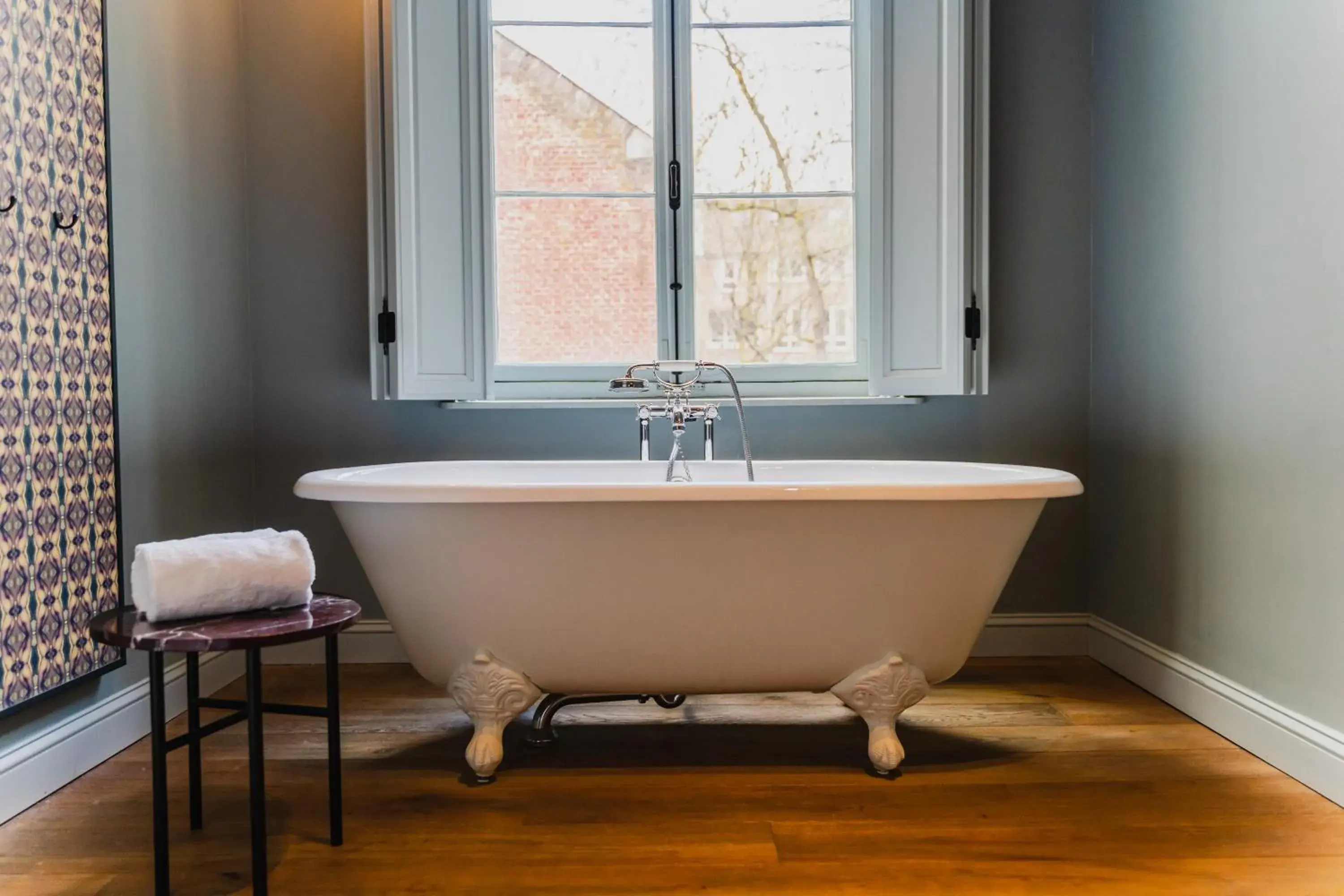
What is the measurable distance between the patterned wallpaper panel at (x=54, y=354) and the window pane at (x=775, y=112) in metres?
1.52

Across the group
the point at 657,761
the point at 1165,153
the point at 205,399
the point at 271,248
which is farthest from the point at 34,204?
the point at 1165,153

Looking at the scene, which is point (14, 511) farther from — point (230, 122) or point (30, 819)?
point (230, 122)

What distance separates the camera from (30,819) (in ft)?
5.53

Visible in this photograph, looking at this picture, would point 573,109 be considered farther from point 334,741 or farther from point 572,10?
point 334,741

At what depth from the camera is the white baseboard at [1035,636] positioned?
8.96 ft

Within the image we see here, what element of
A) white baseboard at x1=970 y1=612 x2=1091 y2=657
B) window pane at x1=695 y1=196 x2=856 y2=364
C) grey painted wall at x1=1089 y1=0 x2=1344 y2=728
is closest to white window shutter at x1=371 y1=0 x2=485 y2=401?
window pane at x1=695 y1=196 x2=856 y2=364

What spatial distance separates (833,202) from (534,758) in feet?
5.67

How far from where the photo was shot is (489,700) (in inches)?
72.1

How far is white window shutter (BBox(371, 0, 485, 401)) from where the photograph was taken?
2.50 meters

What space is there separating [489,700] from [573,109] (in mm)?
1718

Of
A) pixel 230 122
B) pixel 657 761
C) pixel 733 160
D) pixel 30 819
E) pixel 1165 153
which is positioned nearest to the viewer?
pixel 30 819

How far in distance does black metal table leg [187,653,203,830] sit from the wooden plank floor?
0.04 metres

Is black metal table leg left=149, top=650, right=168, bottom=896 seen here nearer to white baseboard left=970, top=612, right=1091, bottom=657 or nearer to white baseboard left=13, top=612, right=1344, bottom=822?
white baseboard left=13, top=612, right=1344, bottom=822

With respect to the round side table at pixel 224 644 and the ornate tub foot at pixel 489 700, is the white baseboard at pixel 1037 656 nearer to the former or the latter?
the round side table at pixel 224 644
